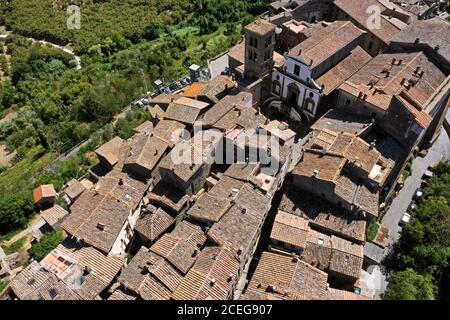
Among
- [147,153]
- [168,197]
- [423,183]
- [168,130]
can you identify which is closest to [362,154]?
[423,183]

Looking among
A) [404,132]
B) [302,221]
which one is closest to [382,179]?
[404,132]

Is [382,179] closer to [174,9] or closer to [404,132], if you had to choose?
[404,132]

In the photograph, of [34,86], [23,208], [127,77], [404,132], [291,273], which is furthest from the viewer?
[34,86]

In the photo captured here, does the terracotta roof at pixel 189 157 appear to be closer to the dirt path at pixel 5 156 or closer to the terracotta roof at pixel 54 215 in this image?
the terracotta roof at pixel 54 215

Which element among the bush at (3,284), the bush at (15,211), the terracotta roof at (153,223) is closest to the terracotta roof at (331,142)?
the terracotta roof at (153,223)

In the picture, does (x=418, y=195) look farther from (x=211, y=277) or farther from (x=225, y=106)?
(x=211, y=277)
